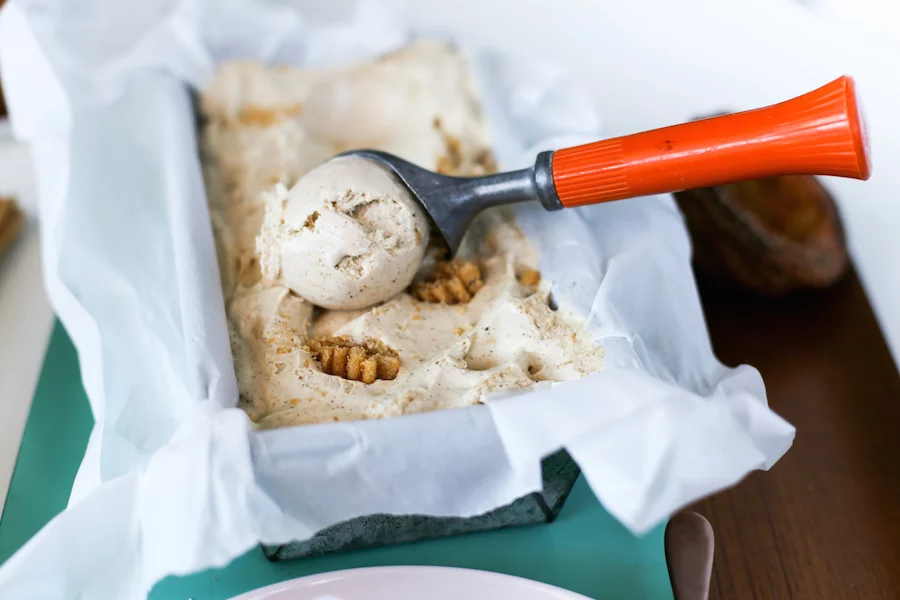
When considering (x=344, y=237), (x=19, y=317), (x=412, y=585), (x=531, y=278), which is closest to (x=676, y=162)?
(x=531, y=278)

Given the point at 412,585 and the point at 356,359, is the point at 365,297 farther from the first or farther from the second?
the point at 412,585

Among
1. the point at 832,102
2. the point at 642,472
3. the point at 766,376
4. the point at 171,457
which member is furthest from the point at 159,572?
the point at 766,376

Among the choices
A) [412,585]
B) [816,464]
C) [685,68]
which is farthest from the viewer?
[685,68]

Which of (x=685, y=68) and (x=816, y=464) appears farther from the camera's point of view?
(x=685, y=68)

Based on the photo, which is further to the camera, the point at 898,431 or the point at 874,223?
the point at 874,223

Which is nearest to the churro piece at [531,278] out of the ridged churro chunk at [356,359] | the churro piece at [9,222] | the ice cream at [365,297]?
the ice cream at [365,297]

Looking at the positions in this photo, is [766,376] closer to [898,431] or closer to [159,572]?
[898,431]

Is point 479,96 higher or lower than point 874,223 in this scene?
higher
